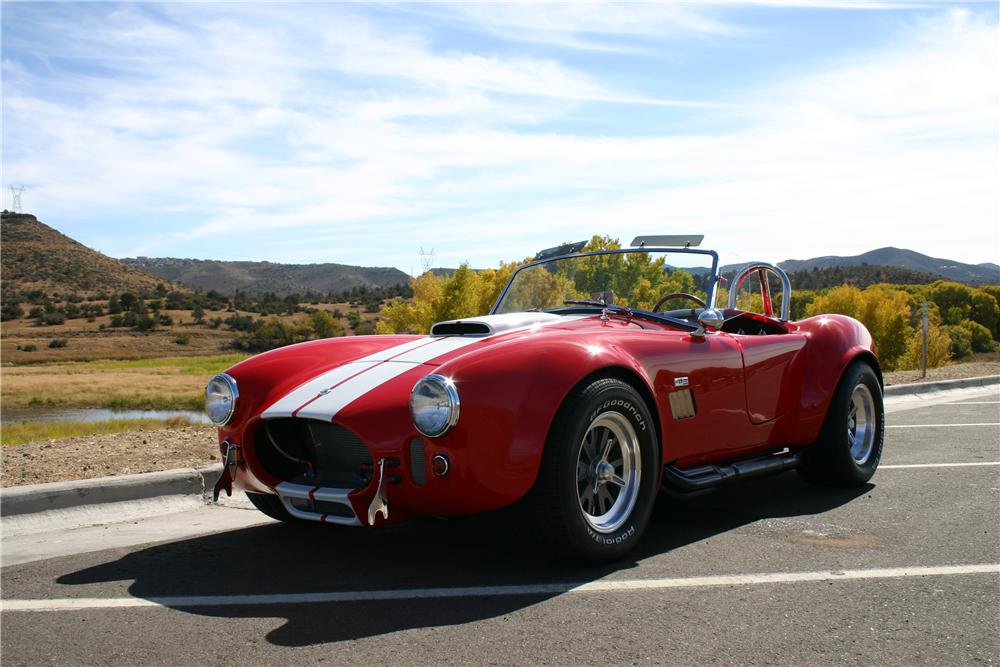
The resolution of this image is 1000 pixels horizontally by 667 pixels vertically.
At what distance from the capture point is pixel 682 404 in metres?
4.21

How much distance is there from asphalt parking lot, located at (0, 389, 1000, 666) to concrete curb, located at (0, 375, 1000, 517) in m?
0.71

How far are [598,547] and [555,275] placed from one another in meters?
2.35

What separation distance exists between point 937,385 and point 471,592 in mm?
10455

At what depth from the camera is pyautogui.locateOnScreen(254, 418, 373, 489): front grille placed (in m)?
3.75

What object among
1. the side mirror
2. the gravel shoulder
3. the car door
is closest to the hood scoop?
the side mirror

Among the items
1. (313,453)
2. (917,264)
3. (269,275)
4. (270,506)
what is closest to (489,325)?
(313,453)

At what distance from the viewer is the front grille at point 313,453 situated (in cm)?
375

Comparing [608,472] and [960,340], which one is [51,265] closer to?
[960,340]

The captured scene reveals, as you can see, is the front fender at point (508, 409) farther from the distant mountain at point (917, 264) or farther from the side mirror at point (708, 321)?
the distant mountain at point (917, 264)

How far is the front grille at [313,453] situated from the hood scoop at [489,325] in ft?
2.79

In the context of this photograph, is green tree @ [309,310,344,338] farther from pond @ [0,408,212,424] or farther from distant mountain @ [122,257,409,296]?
distant mountain @ [122,257,409,296]

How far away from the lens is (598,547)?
364 centimetres

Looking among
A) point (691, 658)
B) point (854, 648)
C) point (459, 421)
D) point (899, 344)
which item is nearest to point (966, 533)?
point (854, 648)

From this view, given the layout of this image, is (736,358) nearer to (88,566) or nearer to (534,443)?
(534,443)
